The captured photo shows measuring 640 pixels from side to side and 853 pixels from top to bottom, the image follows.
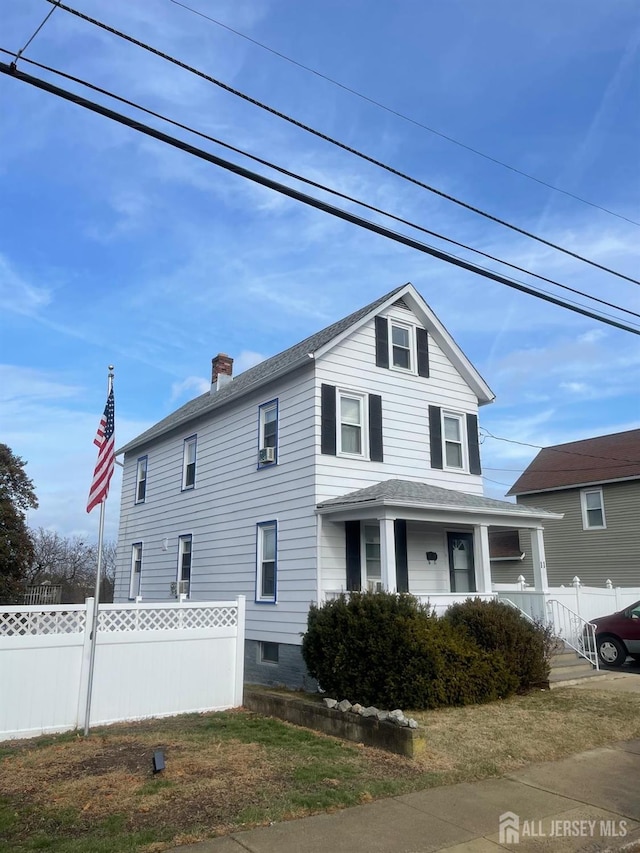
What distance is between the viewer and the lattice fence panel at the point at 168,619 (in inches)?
388

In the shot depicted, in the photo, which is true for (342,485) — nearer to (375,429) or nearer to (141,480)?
(375,429)

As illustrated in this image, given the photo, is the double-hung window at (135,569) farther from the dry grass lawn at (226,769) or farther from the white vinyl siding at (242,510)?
the dry grass lawn at (226,769)

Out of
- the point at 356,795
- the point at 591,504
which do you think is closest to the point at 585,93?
the point at 356,795

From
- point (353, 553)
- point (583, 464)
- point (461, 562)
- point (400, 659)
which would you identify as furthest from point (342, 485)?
point (583, 464)

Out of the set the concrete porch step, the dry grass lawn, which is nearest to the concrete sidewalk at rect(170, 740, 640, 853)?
the dry grass lawn

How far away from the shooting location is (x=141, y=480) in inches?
862

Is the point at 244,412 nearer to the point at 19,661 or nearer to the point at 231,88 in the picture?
the point at 19,661

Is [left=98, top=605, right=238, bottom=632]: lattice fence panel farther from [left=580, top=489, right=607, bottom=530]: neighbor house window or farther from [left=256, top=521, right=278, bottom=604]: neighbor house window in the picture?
[left=580, top=489, right=607, bottom=530]: neighbor house window

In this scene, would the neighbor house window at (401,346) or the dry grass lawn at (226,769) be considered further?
the neighbor house window at (401,346)

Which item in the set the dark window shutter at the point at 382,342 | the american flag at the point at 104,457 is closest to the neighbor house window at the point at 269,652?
the american flag at the point at 104,457

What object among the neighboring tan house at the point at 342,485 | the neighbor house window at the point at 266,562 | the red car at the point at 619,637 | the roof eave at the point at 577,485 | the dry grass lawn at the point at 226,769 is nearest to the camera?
the dry grass lawn at the point at 226,769

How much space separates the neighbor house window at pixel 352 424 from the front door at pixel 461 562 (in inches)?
124

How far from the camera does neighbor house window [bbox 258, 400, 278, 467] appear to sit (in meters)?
15.1

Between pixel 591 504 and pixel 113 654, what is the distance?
21.1 metres
